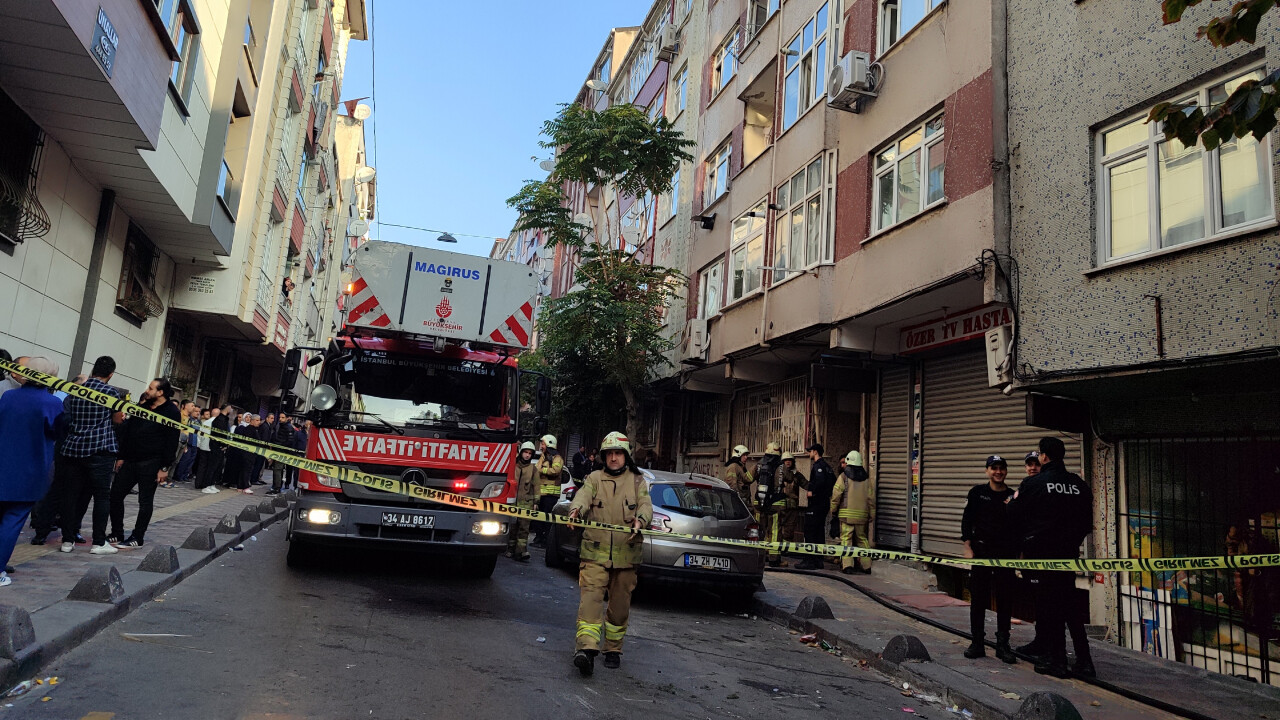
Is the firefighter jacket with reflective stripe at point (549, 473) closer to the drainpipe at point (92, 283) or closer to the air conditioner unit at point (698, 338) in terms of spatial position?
the air conditioner unit at point (698, 338)

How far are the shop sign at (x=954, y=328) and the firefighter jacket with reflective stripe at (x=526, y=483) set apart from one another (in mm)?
5962

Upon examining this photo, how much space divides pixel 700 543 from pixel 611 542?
334 centimetres

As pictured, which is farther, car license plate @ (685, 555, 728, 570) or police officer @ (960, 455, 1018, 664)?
car license plate @ (685, 555, 728, 570)

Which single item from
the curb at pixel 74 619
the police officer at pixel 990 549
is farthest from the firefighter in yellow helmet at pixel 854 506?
the curb at pixel 74 619

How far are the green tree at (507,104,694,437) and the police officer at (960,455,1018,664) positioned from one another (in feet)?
42.1

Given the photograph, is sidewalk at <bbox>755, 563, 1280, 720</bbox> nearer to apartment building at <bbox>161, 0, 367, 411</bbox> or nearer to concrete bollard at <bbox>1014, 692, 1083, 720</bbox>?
concrete bollard at <bbox>1014, 692, 1083, 720</bbox>

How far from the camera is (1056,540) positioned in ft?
23.0

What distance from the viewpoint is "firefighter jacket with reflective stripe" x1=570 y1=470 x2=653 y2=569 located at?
657 cm

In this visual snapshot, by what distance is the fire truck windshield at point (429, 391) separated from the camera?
30.9 ft

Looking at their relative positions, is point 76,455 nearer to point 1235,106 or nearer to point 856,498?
point 1235,106

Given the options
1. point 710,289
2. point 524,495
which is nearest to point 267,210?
point 710,289

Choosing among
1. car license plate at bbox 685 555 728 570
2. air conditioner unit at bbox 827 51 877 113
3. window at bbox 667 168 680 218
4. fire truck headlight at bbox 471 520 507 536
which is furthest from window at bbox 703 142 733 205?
fire truck headlight at bbox 471 520 507 536

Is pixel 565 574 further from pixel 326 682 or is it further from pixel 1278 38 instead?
pixel 1278 38

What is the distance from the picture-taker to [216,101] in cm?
1617
